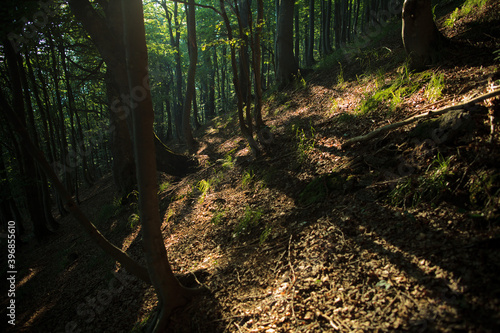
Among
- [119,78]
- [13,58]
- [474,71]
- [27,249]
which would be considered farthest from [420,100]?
[27,249]

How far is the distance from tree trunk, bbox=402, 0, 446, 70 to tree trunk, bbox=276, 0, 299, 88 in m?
5.63

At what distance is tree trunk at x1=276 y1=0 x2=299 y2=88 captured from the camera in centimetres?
957

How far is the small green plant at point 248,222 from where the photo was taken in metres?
3.99

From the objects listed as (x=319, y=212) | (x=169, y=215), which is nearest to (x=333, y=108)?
(x=319, y=212)

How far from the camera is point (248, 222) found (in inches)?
161

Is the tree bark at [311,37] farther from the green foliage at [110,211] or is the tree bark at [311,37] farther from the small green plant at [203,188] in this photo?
the green foliage at [110,211]

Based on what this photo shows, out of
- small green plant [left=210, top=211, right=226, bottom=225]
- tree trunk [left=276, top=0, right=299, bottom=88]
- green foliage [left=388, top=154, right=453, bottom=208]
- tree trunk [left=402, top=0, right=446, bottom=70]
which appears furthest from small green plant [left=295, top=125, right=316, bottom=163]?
tree trunk [left=276, top=0, right=299, bottom=88]

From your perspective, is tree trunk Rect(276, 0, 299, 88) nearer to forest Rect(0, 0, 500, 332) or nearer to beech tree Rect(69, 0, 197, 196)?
forest Rect(0, 0, 500, 332)

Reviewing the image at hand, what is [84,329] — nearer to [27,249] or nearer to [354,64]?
[27,249]

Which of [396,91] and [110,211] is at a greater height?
[396,91]

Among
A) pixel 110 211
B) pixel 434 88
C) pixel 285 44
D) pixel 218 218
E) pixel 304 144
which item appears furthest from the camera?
pixel 285 44

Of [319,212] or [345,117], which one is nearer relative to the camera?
[319,212]

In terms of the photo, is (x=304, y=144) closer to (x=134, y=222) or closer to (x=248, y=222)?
(x=248, y=222)

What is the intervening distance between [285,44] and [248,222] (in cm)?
799
